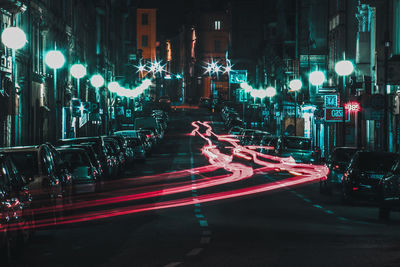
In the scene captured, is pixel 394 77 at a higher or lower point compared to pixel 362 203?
higher

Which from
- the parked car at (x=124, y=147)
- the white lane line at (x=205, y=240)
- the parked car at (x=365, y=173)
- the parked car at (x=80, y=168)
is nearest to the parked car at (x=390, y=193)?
the parked car at (x=365, y=173)

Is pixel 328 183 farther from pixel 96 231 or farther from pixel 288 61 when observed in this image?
pixel 288 61

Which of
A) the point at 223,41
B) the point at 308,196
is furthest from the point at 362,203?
the point at 223,41

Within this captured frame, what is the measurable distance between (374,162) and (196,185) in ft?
30.3

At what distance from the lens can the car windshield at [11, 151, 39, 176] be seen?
17.3 m

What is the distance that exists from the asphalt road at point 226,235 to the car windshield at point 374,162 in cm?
113

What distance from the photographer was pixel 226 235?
1562 cm

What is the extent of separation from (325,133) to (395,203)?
143ft

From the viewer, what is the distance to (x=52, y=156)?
18.7m

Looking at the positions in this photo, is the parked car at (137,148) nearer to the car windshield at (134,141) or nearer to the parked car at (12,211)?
the car windshield at (134,141)

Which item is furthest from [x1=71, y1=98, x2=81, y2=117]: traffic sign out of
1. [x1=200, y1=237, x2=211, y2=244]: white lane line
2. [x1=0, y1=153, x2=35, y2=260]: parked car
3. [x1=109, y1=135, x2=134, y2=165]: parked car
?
[x1=200, y1=237, x2=211, y2=244]: white lane line

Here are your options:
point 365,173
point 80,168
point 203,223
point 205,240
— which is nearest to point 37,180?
point 203,223

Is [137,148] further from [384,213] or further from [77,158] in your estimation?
[384,213]

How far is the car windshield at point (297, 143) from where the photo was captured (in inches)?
1520
